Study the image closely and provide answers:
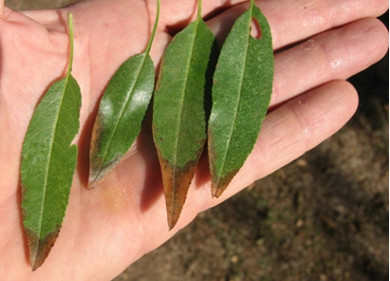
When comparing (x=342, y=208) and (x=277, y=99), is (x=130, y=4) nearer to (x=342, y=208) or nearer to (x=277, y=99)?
(x=277, y=99)

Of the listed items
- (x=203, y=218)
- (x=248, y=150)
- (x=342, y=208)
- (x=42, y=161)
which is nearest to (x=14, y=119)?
(x=42, y=161)

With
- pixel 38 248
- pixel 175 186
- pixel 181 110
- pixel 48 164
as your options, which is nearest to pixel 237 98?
pixel 181 110

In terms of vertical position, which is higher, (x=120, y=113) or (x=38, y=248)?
(x=120, y=113)

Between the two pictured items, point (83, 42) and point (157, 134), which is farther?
point (83, 42)

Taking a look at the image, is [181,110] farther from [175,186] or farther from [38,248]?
[38,248]

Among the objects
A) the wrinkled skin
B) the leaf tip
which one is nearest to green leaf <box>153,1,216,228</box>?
the leaf tip

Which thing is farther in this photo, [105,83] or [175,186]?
[105,83]

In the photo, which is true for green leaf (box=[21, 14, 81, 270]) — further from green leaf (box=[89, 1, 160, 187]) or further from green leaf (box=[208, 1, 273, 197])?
green leaf (box=[208, 1, 273, 197])

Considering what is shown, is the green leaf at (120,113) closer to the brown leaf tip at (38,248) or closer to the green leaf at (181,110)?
the green leaf at (181,110)
